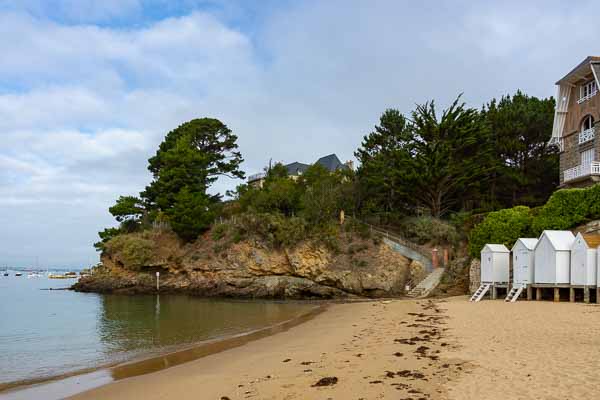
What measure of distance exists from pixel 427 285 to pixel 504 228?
6.26m

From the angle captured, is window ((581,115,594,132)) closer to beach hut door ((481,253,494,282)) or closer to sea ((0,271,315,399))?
beach hut door ((481,253,494,282))

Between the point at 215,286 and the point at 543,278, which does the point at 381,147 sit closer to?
the point at 215,286

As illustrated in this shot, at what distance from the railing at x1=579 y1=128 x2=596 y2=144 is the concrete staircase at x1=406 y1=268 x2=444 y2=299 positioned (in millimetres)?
11907

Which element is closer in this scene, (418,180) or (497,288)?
(497,288)

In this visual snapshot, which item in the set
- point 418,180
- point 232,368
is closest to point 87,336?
point 232,368

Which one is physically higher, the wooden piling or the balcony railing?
the balcony railing

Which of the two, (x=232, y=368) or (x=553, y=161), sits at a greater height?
(x=553, y=161)

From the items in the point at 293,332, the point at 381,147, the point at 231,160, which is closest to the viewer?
the point at 293,332

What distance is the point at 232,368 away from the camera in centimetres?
1112

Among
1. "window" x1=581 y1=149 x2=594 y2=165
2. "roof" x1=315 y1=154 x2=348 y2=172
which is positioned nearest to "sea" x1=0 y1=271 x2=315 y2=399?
"window" x1=581 y1=149 x2=594 y2=165

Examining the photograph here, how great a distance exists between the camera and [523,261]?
2208cm

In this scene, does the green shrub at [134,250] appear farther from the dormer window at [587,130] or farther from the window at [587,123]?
the window at [587,123]

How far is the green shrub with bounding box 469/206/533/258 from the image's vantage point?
2508 cm

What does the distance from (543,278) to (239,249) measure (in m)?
23.9
